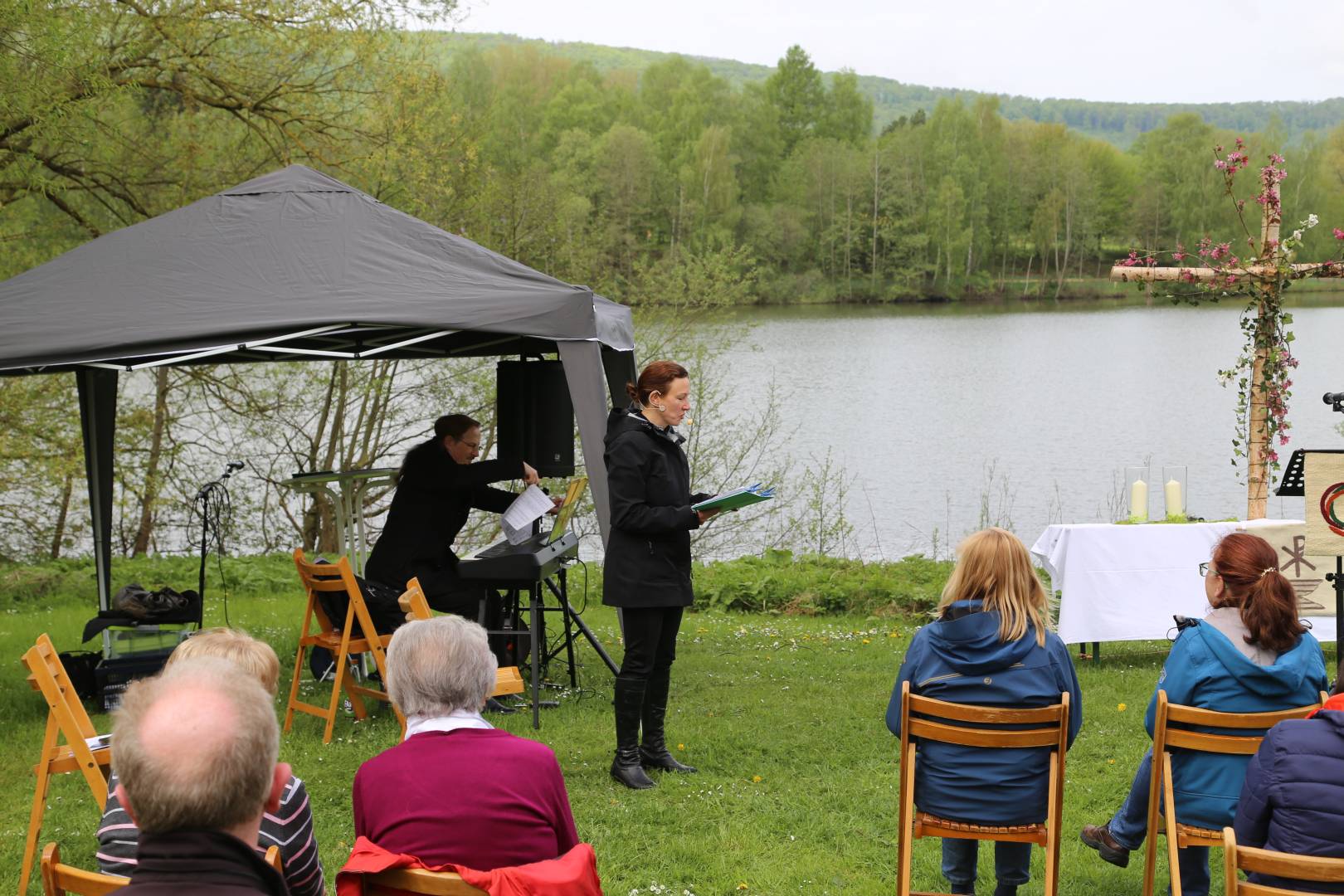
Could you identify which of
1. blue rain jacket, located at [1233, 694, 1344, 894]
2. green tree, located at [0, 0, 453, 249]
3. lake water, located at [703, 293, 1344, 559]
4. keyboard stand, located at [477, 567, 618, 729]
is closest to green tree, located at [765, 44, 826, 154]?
lake water, located at [703, 293, 1344, 559]

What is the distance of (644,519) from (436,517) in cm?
188

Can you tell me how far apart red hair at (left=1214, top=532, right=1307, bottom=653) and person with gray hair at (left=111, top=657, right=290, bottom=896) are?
8.76 feet

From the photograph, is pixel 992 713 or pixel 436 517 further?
pixel 436 517

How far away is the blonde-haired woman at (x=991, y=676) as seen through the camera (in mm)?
3305

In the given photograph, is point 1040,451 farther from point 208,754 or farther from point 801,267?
point 801,267

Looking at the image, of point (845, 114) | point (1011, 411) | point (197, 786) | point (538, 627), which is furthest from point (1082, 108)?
point (197, 786)

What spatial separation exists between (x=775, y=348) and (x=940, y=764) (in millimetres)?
23185

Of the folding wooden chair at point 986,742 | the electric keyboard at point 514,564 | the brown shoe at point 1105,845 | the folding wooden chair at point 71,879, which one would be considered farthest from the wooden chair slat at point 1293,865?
the electric keyboard at point 514,564

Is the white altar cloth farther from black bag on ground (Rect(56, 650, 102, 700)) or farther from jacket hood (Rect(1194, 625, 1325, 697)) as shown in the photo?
black bag on ground (Rect(56, 650, 102, 700))

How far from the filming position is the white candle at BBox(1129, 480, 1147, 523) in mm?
6949

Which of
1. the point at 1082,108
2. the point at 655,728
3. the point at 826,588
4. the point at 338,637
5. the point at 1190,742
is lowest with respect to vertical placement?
the point at 826,588

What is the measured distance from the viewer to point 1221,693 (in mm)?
3416

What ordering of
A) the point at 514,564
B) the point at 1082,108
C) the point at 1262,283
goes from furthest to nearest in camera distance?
1. the point at 1082,108
2. the point at 1262,283
3. the point at 514,564

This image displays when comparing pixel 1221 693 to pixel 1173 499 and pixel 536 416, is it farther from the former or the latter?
pixel 536 416
